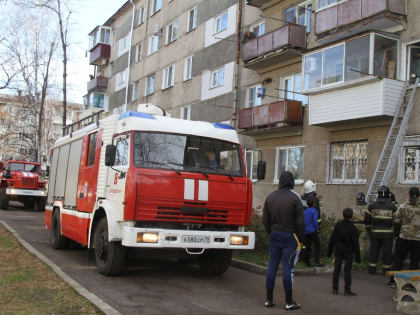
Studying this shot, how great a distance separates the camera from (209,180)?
776 cm

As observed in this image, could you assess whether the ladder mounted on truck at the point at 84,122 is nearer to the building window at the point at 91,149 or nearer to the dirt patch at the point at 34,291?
the building window at the point at 91,149

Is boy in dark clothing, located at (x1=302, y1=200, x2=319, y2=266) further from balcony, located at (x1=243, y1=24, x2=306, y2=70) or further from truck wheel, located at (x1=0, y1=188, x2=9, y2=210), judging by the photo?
truck wheel, located at (x1=0, y1=188, x2=9, y2=210)

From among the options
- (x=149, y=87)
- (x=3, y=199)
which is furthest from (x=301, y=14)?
(x=149, y=87)

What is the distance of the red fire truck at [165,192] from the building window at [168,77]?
20101 millimetres

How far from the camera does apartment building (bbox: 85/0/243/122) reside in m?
23.5

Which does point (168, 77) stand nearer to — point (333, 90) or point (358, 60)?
point (333, 90)

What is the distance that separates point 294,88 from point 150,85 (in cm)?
1535

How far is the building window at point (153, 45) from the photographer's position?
31719 mm

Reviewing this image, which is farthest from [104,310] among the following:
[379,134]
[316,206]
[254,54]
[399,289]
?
[254,54]

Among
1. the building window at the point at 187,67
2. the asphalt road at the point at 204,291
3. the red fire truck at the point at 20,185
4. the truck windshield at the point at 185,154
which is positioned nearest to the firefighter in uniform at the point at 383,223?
the asphalt road at the point at 204,291

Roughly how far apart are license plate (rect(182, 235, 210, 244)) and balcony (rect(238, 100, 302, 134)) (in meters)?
10.4

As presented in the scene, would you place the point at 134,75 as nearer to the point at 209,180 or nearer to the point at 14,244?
the point at 14,244

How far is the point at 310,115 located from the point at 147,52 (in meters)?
19.6

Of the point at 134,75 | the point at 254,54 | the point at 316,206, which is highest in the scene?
the point at 134,75
